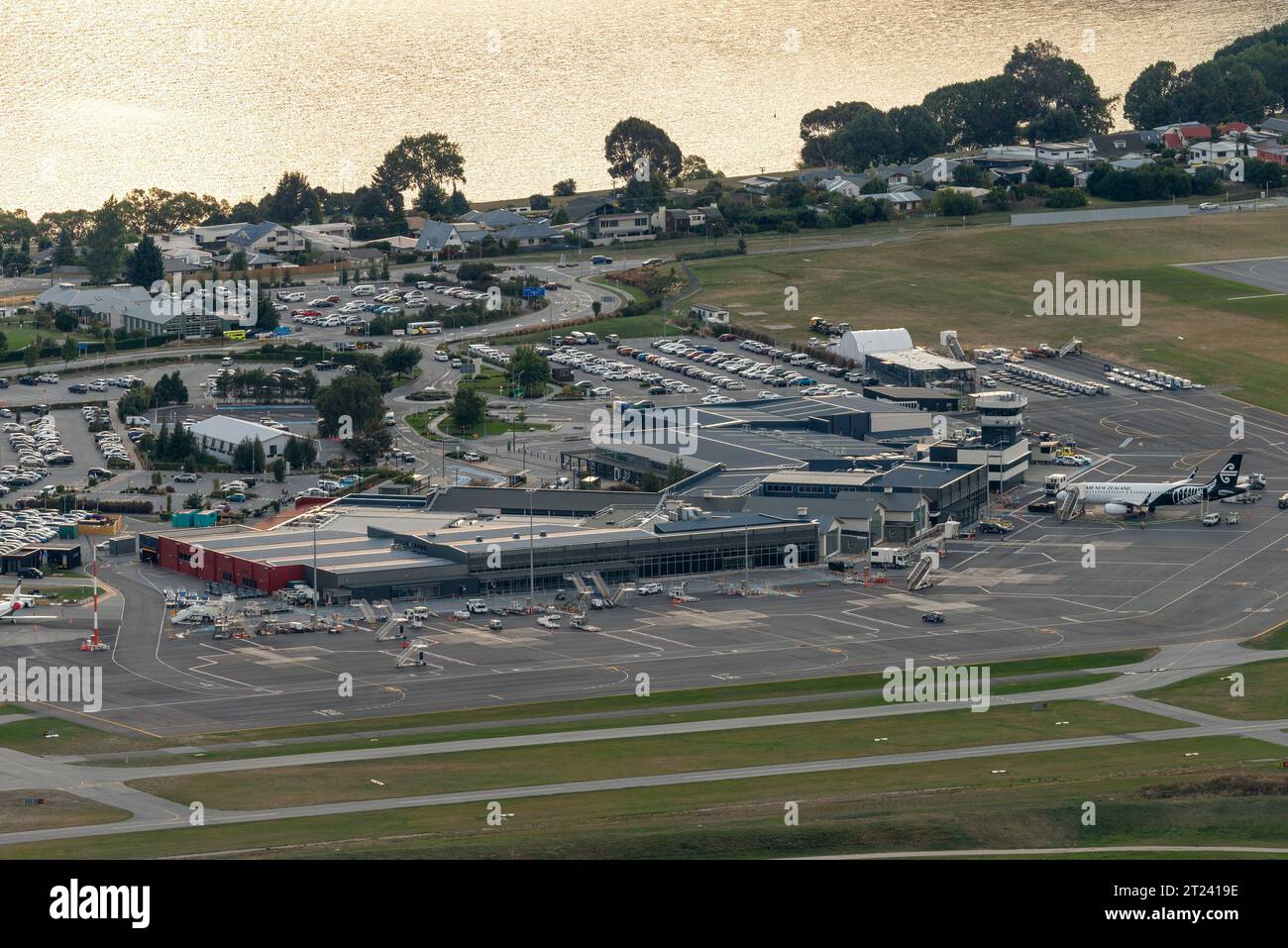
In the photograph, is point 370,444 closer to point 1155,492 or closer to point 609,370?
point 609,370

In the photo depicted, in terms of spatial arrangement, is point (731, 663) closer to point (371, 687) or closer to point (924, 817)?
point (371, 687)

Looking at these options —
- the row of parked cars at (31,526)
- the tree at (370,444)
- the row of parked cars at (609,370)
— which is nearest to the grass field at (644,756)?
the row of parked cars at (31,526)

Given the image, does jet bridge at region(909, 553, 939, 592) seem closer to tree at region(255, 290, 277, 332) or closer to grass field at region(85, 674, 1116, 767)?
grass field at region(85, 674, 1116, 767)

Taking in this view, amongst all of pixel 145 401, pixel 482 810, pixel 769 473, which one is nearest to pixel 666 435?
pixel 769 473

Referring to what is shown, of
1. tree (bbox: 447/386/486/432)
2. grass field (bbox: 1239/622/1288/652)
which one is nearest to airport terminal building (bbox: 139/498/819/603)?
tree (bbox: 447/386/486/432)

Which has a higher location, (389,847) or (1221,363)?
(1221,363)

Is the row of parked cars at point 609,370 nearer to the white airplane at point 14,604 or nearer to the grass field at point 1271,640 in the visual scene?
the white airplane at point 14,604

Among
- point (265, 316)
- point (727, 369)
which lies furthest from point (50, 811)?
point (265, 316)
